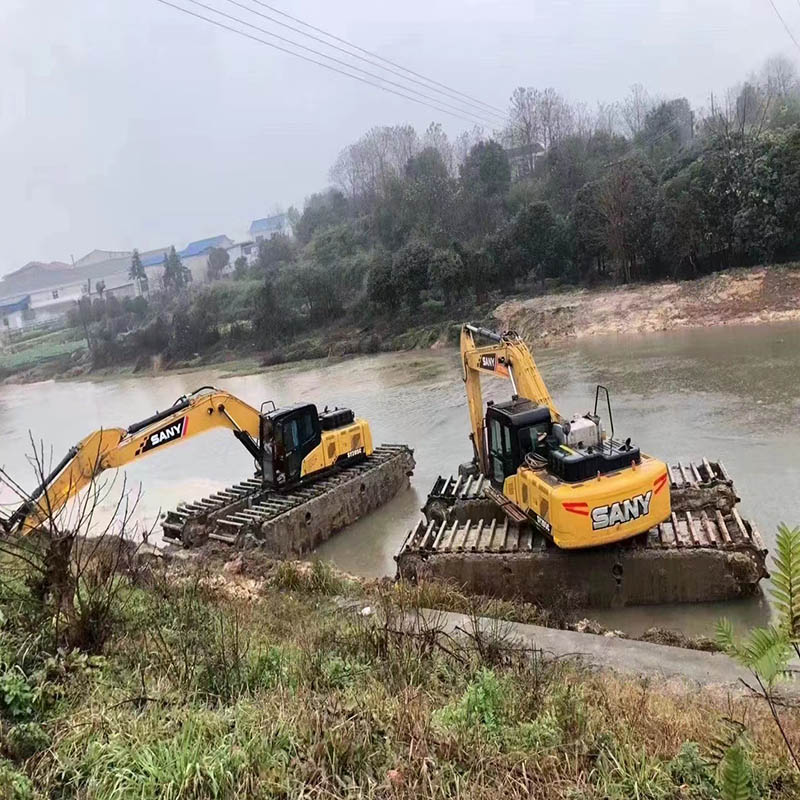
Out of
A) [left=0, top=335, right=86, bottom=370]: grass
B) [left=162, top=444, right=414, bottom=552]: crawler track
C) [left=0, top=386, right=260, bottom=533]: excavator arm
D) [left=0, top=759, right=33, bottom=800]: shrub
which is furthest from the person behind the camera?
[left=0, top=335, right=86, bottom=370]: grass

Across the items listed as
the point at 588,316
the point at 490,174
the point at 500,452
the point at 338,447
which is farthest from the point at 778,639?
the point at 490,174

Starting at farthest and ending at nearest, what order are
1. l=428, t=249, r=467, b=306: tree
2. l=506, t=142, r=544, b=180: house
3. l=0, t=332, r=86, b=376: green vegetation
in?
l=0, t=332, r=86, b=376: green vegetation → l=506, t=142, r=544, b=180: house → l=428, t=249, r=467, b=306: tree

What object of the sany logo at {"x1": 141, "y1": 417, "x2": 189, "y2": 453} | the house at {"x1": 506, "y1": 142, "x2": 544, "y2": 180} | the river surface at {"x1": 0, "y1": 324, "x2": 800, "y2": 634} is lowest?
the river surface at {"x1": 0, "y1": 324, "x2": 800, "y2": 634}

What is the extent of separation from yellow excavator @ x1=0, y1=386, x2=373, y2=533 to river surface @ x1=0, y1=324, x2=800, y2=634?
45.5 inches

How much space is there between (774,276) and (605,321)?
702 centimetres

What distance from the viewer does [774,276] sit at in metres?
Result: 29.5

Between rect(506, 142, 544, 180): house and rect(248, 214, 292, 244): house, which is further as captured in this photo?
rect(248, 214, 292, 244): house

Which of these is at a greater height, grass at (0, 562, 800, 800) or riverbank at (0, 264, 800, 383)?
grass at (0, 562, 800, 800)

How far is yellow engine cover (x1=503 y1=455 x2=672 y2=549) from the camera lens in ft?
25.4

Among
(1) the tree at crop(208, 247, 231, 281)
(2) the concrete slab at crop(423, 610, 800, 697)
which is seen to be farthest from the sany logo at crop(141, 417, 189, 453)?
(1) the tree at crop(208, 247, 231, 281)

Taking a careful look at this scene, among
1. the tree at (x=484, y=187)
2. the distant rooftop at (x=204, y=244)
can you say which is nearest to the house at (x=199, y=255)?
the distant rooftop at (x=204, y=244)

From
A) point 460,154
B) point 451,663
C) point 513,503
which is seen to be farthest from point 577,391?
point 460,154

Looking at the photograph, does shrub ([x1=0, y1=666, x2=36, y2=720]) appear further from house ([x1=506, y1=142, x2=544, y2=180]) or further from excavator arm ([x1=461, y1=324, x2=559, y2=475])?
house ([x1=506, y1=142, x2=544, y2=180])

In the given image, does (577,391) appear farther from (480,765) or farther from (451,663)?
(480,765)
